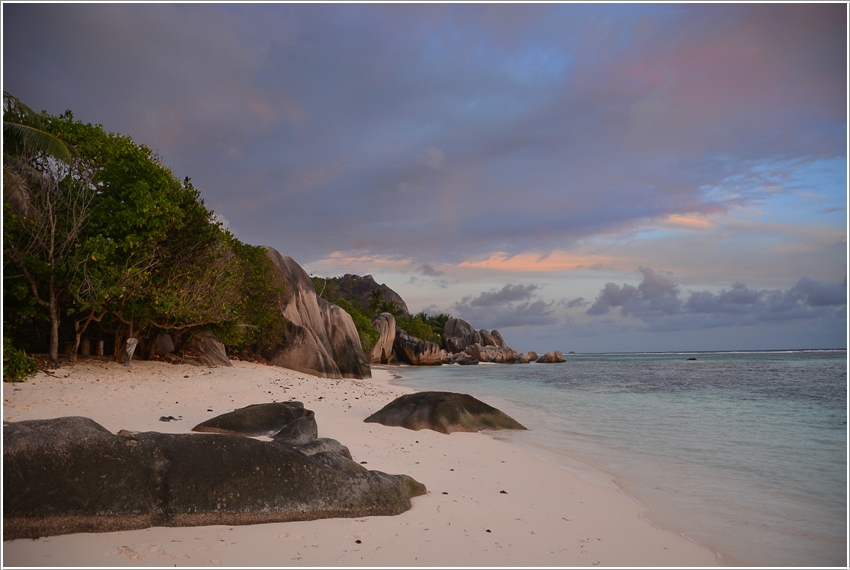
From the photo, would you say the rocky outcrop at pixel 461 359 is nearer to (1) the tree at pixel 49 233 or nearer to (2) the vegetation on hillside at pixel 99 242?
(2) the vegetation on hillside at pixel 99 242

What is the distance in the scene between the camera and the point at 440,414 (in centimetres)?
991

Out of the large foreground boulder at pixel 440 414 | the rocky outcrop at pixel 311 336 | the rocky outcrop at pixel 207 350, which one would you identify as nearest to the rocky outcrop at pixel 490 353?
the rocky outcrop at pixel 311 336

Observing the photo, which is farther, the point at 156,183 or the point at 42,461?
the point at 156,183

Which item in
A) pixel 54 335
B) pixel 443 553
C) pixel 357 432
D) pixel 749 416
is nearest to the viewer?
pixel 443 553

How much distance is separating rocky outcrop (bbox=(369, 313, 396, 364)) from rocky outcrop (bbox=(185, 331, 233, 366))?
33.2 m

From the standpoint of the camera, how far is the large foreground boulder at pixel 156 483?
3680 mm

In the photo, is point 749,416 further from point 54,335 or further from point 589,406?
point 54,335

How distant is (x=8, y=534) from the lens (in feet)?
11.7

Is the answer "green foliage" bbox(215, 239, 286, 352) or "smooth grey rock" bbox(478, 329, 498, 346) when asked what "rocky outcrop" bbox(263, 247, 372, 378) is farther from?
"smooth grey rock" bbox(478, 329, 498, 346)

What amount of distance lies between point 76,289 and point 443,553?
12.5 meters

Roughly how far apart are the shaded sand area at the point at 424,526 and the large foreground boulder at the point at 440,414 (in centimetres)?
42

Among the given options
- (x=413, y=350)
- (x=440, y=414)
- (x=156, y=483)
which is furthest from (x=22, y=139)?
(x=413, y=350)

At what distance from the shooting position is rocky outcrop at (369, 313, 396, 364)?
55625 mm

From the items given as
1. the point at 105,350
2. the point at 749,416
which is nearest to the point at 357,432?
the point at 749,416
